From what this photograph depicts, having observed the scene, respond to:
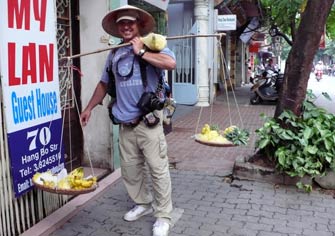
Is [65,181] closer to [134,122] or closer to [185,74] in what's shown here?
[134,122]

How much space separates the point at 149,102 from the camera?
3.21 meters

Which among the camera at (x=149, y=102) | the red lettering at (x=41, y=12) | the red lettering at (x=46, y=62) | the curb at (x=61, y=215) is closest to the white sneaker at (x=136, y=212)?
the curb at (x=61, y=215)

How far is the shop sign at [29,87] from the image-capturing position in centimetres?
304

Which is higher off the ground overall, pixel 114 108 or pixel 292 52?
pixel 292 52

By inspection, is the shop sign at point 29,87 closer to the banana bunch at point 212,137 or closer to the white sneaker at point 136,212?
the white sneaker at point 136,212

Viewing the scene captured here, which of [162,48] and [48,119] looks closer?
[162,48]

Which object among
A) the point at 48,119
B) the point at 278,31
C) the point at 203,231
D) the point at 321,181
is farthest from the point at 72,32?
the point at 278,31

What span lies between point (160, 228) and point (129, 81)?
1.23 meters

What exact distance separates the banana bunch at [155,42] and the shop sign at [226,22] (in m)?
9.75

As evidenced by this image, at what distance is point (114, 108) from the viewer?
11.4 feet

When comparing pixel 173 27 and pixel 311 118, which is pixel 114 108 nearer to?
pixel 311 118

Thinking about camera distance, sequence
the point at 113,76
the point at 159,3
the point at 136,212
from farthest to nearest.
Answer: the point at 159,3 → the point at 136,212 → the point at 113,76

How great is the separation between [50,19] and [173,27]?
8882 mm

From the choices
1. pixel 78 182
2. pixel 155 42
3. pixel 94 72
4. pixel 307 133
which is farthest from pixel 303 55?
pixel 78 182
